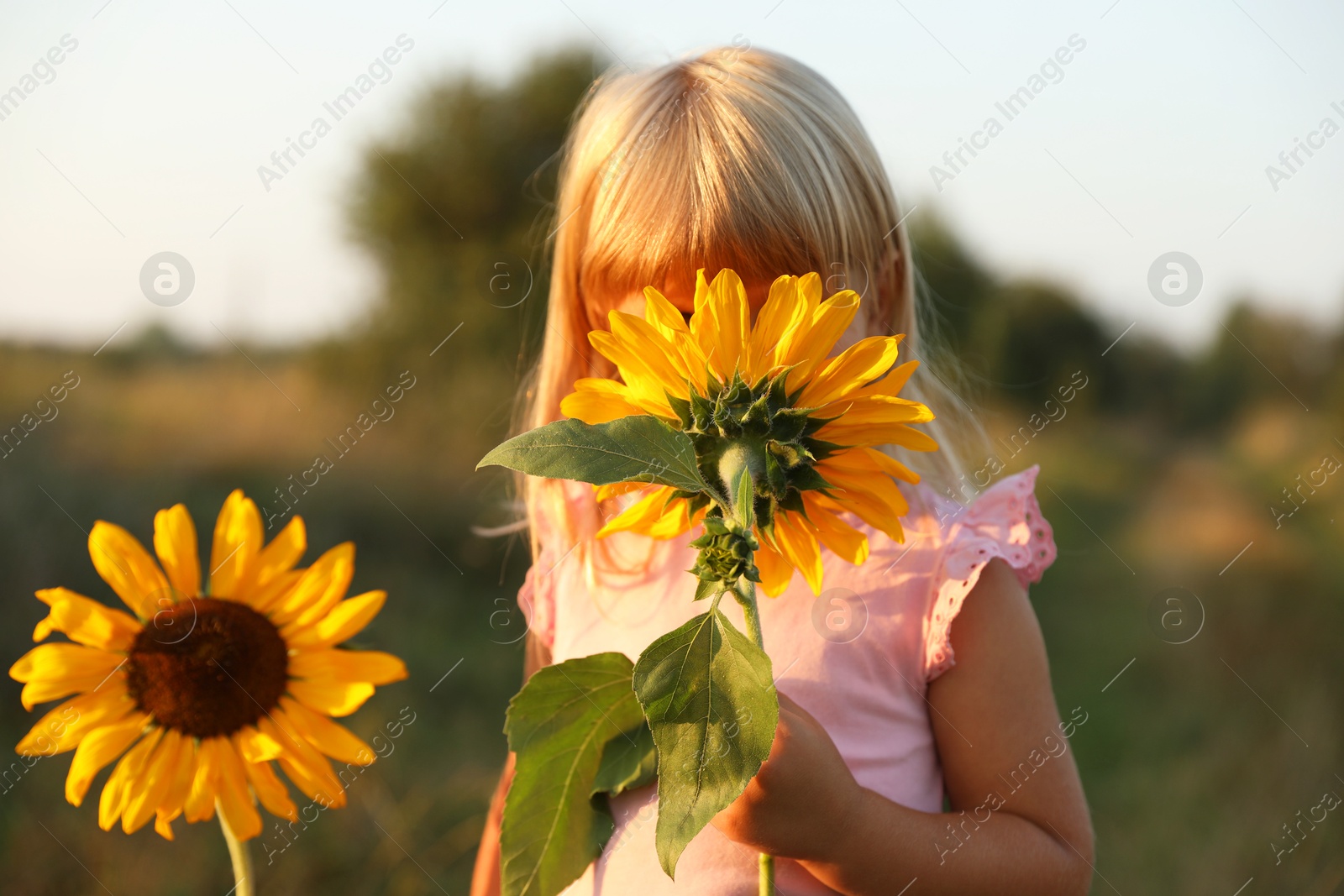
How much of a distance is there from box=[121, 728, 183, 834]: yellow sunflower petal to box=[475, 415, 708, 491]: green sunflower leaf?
374 millimetres

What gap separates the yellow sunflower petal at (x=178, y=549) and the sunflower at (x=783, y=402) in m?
0.36

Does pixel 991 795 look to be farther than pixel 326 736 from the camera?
Yes

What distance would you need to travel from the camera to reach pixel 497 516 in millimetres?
4156

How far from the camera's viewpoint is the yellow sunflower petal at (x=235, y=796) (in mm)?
719

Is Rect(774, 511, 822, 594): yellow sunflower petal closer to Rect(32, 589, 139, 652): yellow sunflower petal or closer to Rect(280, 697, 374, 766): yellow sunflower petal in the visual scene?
Rect(280, 697, 374, 766): yellow sunflower petal

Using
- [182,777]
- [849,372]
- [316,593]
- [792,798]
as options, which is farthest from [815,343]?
[182,777]

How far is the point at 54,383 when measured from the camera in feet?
10.2

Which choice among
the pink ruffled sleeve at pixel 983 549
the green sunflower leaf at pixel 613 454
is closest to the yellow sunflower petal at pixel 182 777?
the green sunflower leaf at pixel 613 454

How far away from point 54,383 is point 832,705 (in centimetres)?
295

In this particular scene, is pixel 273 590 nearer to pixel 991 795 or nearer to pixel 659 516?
pixel 659 516

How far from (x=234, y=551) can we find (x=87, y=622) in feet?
0.36

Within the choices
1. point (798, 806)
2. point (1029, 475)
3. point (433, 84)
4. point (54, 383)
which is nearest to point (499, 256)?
point (433, 84)

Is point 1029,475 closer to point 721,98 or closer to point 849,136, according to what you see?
point 849,136

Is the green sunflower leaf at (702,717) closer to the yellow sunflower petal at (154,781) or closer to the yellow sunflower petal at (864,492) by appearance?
the yellow sunflower petal at (864,492)
